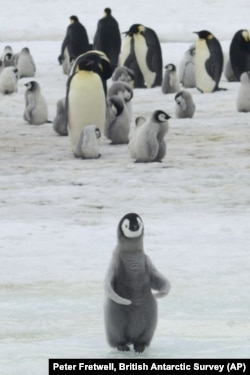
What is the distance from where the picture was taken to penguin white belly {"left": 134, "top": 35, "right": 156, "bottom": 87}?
62.4 feet

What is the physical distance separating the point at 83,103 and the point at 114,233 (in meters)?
4.42

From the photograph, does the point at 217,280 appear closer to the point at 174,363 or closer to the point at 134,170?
the point at 174,363

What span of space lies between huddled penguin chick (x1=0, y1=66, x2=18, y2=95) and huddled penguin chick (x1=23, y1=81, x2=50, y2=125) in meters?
3.22

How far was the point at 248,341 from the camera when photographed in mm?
5191

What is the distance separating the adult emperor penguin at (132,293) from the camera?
4.99m

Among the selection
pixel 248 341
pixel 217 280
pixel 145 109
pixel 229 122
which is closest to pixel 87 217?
pixel 217 280

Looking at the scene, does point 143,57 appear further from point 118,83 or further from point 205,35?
point 118,83

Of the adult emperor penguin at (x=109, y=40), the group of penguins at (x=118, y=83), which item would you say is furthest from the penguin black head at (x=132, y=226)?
the adult emperor penguin at (x=109, y=40)

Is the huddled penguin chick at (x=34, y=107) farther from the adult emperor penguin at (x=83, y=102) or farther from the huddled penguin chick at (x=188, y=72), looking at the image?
the huddled penguin chick at (x=188, y=72)

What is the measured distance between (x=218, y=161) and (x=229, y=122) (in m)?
2.72

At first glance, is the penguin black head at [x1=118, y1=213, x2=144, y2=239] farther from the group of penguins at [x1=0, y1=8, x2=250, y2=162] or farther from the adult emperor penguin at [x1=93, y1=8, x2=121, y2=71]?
the adult emperor penguin at [x1=93, y1=8, x2=121, y2=71]

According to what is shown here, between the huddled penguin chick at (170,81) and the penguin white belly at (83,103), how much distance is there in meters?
4.93
